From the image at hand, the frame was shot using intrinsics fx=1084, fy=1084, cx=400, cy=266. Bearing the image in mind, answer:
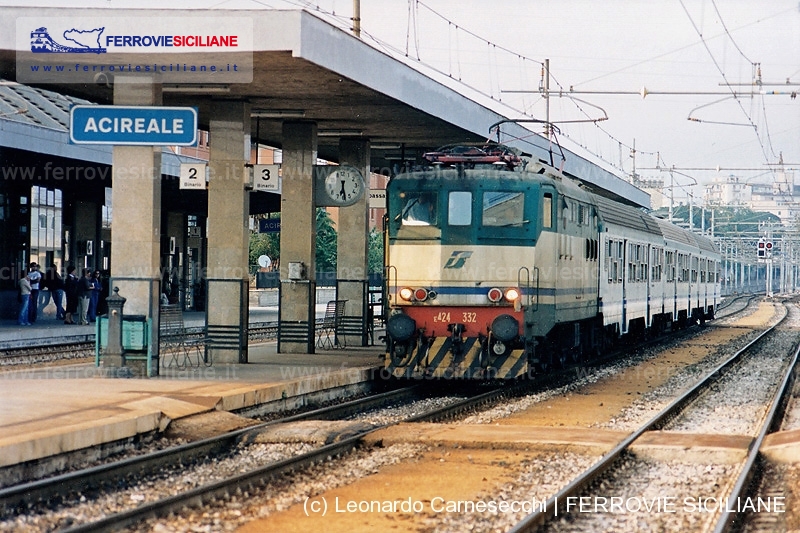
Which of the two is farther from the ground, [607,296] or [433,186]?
[433,186]

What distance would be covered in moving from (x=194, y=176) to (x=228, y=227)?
134 centimetres

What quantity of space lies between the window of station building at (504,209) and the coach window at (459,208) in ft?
0.80

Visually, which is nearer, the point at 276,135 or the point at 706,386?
the point at 706,386

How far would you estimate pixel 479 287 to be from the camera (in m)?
16.0

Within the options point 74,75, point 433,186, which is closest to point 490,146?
point 433,186

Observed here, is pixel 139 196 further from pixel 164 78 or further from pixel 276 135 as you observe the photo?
pixel 276 135

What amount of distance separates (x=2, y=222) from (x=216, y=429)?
1806cm

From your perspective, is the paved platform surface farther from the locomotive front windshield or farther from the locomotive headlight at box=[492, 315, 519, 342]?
the locomotive headlight at box=[492, 315, 519, 342]

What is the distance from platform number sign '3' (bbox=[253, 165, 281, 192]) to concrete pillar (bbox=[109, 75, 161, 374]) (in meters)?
2.38

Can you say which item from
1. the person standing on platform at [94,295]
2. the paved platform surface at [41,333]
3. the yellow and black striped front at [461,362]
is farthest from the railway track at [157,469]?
the person standing on platform at [94,295]

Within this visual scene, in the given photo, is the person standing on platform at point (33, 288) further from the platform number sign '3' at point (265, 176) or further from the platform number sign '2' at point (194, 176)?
the platform number sign '2' at point (194, 176)

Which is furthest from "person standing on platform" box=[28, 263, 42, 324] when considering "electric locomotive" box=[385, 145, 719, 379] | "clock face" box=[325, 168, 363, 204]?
"electric locomotive" box=[385, 145, 719, 379]

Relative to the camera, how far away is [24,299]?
88.0ft

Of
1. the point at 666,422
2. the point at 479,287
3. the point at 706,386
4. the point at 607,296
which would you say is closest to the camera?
the point at 666,422
